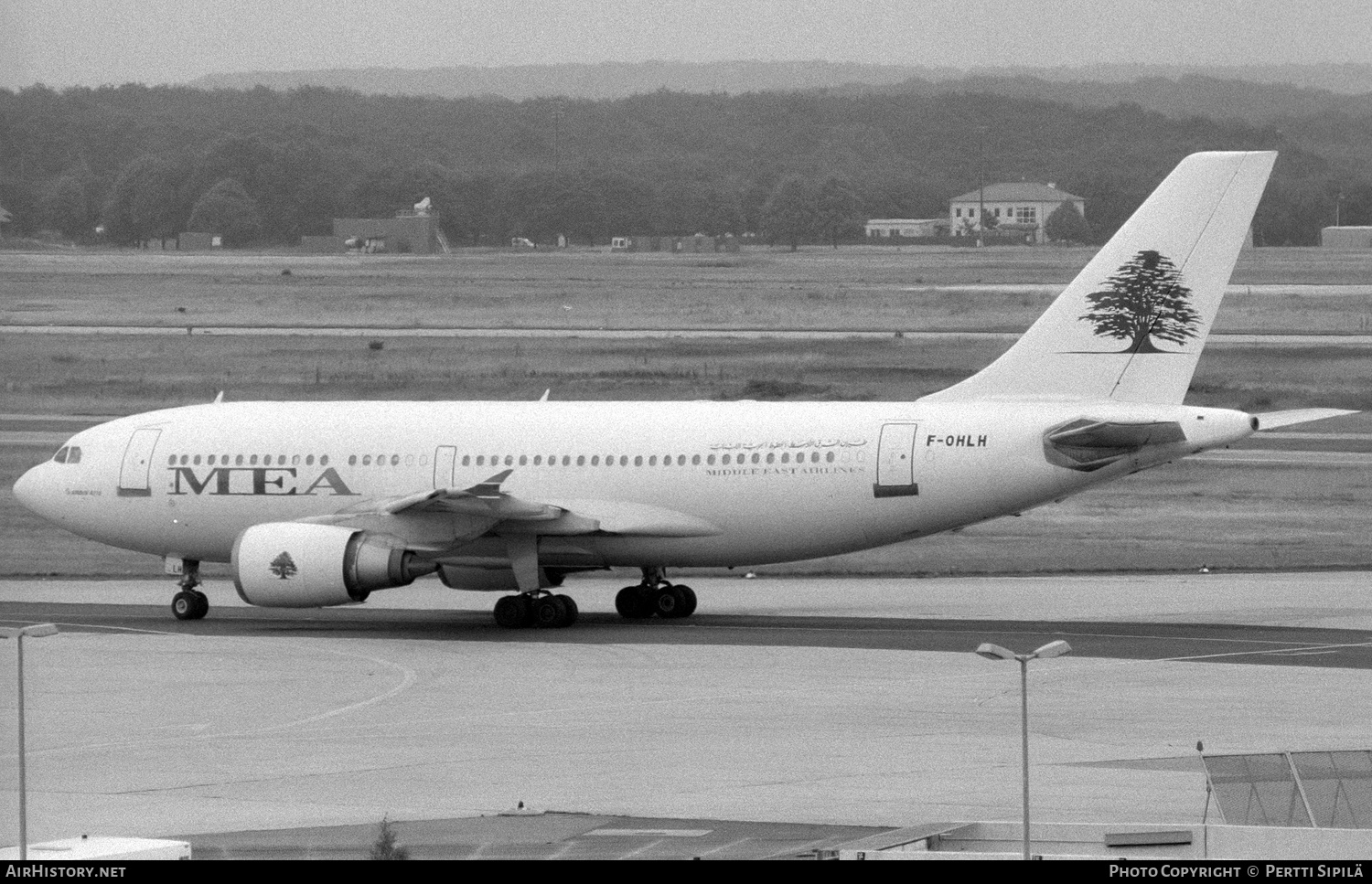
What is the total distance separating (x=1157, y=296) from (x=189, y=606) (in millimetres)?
18539

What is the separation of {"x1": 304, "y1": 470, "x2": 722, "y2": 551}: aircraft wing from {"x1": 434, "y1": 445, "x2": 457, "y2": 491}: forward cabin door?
3.47 ft

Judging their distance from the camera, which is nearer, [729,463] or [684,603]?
[729,463]

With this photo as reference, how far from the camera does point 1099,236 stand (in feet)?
564

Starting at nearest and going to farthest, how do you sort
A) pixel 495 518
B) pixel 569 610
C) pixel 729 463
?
pixel 495 518 < pixel 729 463 < pixel 569 610

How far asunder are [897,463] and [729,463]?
3.03 m

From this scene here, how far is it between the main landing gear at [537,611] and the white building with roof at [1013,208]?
140354 millimetres

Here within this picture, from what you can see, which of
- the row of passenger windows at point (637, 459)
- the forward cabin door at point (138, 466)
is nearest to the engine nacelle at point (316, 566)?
the row of passenger windows at point (637, 459)

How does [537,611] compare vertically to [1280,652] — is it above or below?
above

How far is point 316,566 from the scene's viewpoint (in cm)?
3838

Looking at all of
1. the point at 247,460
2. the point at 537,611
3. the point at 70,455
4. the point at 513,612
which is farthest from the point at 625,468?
the point at 70,455

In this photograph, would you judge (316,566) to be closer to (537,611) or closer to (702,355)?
(537,611)

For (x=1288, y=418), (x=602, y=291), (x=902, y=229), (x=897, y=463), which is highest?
(x=902, y=229)

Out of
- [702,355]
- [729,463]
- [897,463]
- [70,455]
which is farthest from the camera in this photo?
[702,355]

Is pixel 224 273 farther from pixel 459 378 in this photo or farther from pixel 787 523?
pixel 787 523
